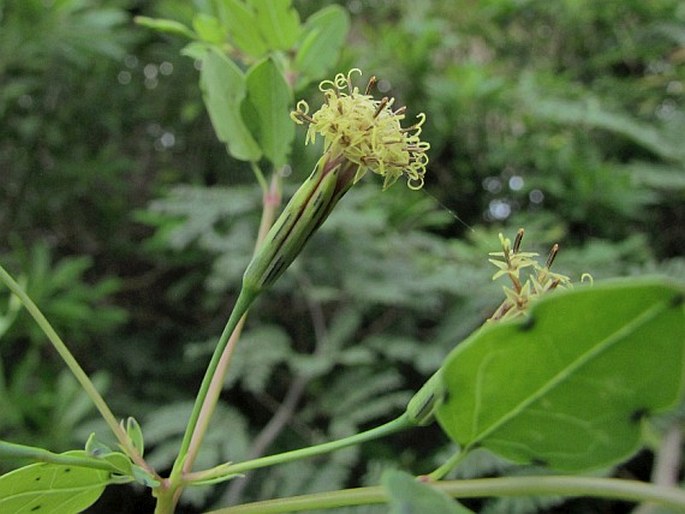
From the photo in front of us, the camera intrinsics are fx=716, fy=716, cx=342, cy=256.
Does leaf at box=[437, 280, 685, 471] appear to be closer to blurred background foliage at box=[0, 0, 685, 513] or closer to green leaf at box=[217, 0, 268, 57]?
green leaf at box=[217, 0, 268, 57]

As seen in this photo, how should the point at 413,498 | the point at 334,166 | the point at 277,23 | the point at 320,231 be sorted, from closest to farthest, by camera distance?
the point at 413,498 < the point at 334,166 < the point at 277,23 < the point at 320,231

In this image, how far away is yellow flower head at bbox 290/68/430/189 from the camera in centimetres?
25

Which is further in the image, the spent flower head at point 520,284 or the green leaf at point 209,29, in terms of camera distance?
the green leaf at point 209,29

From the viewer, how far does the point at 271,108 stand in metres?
0.30

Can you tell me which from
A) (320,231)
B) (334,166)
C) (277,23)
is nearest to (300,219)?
(334,166)

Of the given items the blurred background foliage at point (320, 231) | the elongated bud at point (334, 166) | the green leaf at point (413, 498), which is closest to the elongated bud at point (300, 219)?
the elongated bud at point (334, 166)

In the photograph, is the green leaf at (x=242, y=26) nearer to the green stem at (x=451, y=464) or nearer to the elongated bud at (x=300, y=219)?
the elongated bud at (x=300, y=219)

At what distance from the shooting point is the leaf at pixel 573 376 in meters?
0.14

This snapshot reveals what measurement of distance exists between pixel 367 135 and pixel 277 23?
125 mm

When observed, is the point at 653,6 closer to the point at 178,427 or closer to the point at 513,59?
the point at 513,59

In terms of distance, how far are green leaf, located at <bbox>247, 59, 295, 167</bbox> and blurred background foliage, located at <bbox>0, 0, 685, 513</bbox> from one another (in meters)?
0.52

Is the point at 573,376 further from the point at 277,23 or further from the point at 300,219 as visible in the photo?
the point at 277,23

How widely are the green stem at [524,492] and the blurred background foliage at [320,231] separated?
0.57 m

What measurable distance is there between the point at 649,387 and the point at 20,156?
4.06ft
